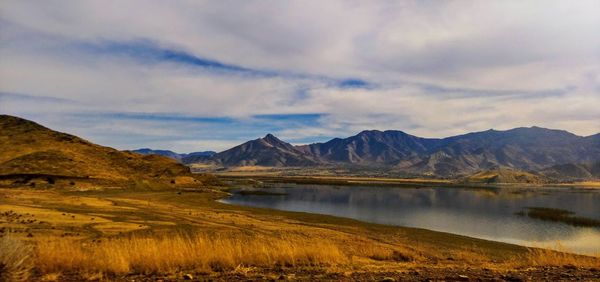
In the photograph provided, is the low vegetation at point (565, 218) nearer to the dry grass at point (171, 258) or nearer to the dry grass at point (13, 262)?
the dry grass at point (171, 258)

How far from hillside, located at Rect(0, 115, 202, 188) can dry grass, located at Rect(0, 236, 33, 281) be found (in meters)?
76.0

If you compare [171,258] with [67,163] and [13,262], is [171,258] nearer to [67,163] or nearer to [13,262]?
[13,262]

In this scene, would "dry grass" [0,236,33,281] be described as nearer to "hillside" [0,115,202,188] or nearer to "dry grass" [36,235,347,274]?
"dry grass" [36,235,347,274]

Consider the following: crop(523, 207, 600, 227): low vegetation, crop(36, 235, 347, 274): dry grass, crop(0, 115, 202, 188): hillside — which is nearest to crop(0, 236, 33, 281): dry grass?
crop(36, 235, 347, 274): dry grass

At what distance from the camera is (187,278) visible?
36.7 feet

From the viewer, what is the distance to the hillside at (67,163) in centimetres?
8019

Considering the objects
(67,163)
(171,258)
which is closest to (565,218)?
(171,258)

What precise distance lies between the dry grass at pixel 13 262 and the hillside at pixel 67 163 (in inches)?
2994

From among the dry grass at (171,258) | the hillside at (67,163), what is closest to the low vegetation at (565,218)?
the dry grass at (171,258)

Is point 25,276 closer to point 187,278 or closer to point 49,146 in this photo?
point 187,278

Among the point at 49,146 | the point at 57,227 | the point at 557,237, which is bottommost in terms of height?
the point at 557,237

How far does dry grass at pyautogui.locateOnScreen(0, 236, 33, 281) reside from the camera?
382 inches

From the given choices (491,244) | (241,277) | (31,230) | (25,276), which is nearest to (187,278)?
(241,277)

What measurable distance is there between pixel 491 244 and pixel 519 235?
41.2 feet
